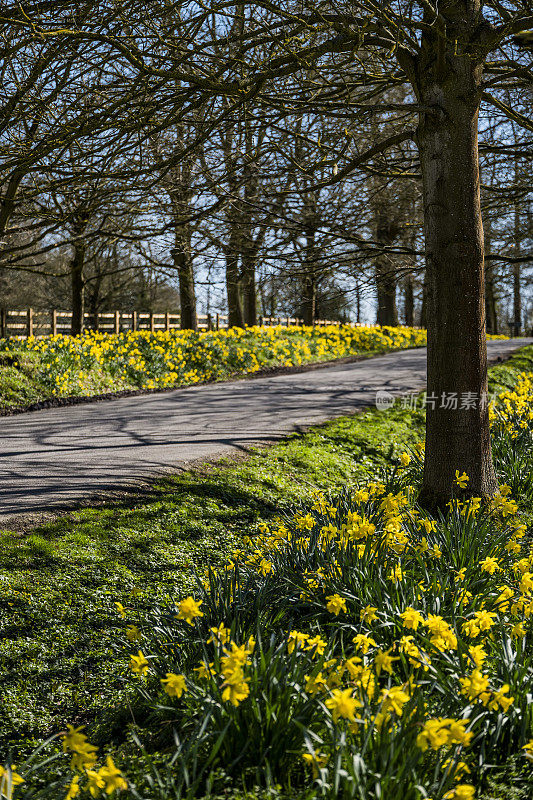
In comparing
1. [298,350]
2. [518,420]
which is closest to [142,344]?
[298,350]

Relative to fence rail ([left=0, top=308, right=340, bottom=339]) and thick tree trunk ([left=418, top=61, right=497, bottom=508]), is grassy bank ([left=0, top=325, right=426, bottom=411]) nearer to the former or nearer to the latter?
fence rail ([left=0, top=308, right=340, bottom=339])

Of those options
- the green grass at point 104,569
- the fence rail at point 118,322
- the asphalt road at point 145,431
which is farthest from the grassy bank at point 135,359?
the fence rail at point 118,322

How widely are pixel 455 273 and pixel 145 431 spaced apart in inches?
169

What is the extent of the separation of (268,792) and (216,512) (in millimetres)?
3273

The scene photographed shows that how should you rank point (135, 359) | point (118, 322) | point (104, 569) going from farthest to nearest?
point (118, 322), point (135, 359), point (104, 569)

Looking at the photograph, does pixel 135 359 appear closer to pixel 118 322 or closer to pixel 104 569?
pixel 104 569

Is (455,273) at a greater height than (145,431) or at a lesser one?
greater

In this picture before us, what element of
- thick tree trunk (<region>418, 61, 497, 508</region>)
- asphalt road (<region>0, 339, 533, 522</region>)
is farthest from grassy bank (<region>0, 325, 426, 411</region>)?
thick tree trunk (<region>418, 61, 497, 508</region>)

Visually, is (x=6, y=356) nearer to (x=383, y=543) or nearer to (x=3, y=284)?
(x=383, y=543)

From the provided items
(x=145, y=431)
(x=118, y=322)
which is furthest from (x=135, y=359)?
(x=118, y=322)

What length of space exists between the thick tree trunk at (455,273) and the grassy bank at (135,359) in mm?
6796

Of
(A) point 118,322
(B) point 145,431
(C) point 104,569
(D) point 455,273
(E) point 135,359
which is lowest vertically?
(C) point 104,569

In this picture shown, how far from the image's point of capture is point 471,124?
15.4 feet

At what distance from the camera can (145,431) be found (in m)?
7.71
